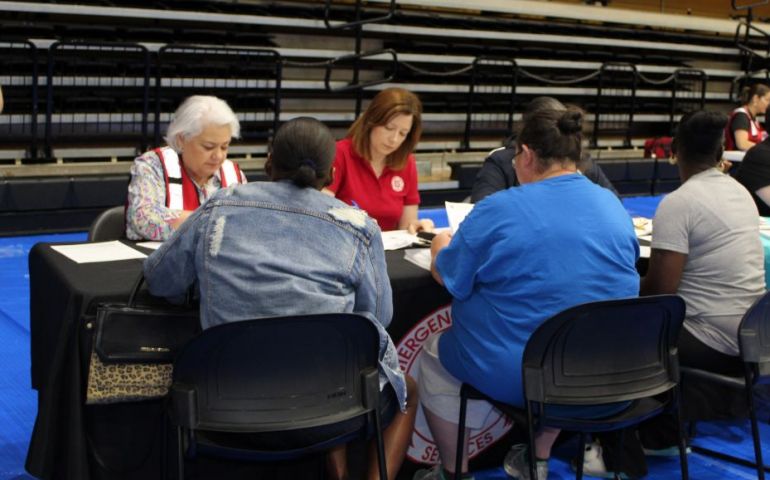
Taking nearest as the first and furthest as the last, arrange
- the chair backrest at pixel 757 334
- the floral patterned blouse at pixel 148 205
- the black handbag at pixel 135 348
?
the black handbag at pixel 135 348 < the chair backrest at pixel 757 334 < the floral patterned blouse at pixel 148 205

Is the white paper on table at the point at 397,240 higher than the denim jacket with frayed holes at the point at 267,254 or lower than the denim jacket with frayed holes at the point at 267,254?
lower

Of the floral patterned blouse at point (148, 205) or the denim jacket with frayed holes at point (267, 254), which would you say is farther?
the floral patterned blouse at point (148, 205)

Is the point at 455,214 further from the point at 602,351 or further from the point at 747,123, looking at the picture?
the point at 747,123

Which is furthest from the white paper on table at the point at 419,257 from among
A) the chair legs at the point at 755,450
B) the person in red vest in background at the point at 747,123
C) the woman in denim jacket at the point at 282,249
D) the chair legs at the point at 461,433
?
the person in red vest in background at the point at 747,123

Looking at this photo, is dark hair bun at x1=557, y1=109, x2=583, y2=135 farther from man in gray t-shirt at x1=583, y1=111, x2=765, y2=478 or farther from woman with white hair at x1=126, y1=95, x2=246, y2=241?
woman with white hair at x1=126, y1=95, x2=246, y2=241

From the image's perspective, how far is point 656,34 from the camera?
11.8 metres

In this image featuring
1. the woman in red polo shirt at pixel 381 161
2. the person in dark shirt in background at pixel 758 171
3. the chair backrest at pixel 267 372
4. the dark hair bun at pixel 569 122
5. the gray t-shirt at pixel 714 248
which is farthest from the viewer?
the person in dark shirt in background at pixel 758 171

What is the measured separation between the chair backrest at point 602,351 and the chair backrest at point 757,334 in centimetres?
37

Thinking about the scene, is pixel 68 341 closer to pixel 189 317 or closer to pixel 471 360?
pixel 189 317

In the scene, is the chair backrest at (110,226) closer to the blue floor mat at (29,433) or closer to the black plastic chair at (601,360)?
the blue floor mat at (29,433)

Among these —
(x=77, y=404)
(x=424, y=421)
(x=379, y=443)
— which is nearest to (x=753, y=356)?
(x=424, y=421)

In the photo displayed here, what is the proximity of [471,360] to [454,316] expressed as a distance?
0.16m

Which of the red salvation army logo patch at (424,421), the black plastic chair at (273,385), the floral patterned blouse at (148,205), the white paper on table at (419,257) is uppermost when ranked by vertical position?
the floral patterned blouse at (148,205)

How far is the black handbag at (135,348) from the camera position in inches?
88.7
